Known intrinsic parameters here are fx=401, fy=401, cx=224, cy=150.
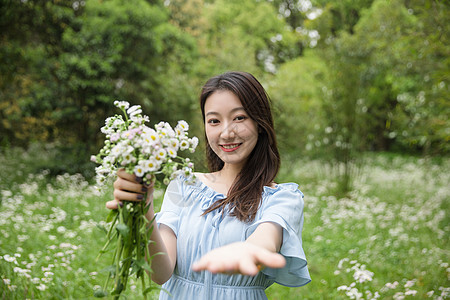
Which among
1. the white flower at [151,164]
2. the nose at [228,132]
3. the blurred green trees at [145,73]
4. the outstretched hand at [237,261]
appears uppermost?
the blurred green trees at [145,73]

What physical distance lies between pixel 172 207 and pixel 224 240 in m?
0.29

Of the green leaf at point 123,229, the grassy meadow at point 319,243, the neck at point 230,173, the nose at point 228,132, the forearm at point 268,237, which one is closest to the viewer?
the green leaf at point 123,229

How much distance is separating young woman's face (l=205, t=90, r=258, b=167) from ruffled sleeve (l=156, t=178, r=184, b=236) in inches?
10.6

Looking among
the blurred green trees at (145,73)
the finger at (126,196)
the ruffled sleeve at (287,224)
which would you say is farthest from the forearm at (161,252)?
the blurred green trees at (145,73)

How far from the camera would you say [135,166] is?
3.87ft

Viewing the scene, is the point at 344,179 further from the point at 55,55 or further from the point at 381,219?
the point at 55,55

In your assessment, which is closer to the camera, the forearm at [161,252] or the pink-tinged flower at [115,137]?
the pink-tinged flower at [115,137]

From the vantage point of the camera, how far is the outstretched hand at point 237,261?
95 centimetres

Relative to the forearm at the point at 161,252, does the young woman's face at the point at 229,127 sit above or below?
above

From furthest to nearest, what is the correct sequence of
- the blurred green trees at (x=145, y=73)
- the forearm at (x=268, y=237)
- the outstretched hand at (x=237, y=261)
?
the blurred green trees at (x=145, y=73) → the forearm at (x=268, y=237) → the outstretched hand at (x=237, y=261)

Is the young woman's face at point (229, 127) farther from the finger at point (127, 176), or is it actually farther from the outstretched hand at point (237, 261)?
the outstretched hand at point (237, 261)

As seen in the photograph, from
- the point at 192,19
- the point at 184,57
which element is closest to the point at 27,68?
the point at 184,57

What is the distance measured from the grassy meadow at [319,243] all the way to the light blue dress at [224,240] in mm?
621

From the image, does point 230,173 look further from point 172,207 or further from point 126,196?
point 126,196
